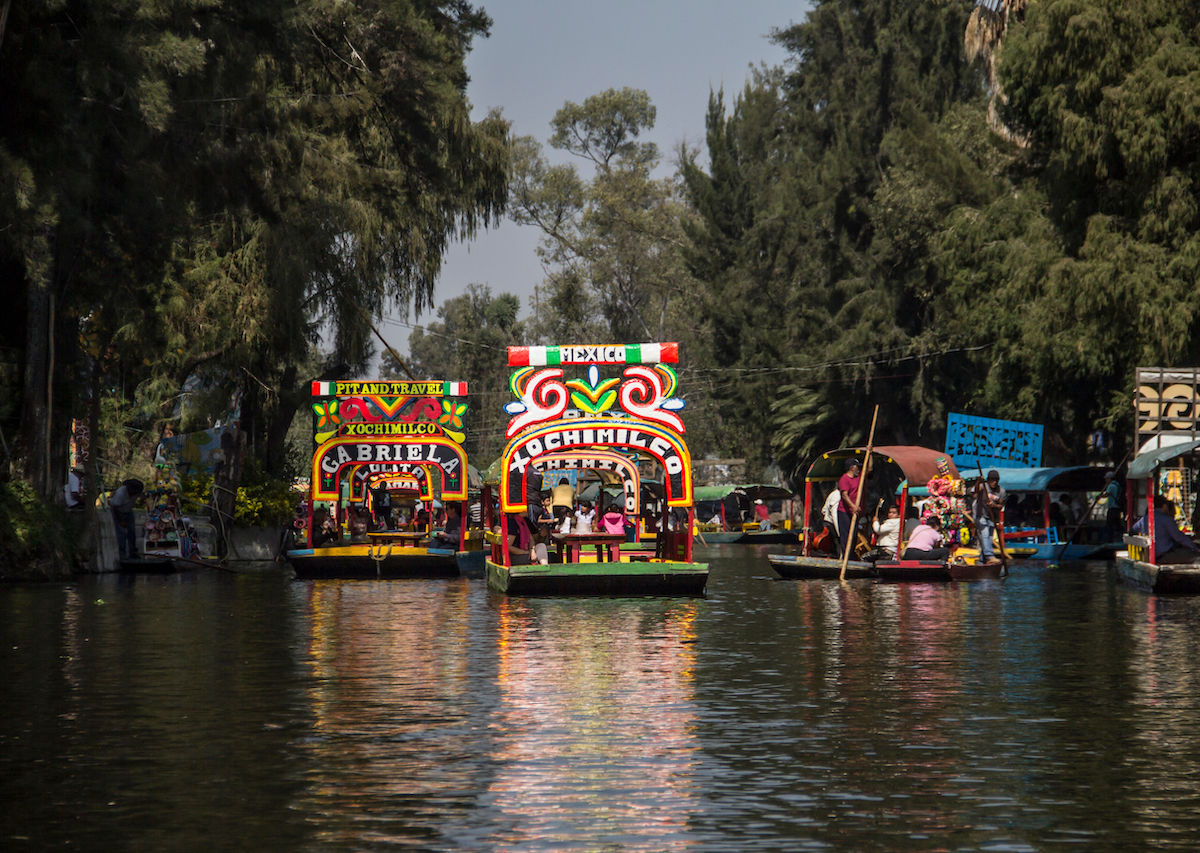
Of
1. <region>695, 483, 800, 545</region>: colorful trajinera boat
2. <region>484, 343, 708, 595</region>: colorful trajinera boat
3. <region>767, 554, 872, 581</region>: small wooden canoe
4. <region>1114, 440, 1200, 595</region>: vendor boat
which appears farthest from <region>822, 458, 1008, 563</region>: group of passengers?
<region>695, 483, 800, 545</region>: colorful trajinera boat

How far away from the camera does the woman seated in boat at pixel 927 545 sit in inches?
1160

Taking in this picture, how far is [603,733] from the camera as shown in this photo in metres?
11.0

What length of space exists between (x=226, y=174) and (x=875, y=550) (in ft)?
42.7

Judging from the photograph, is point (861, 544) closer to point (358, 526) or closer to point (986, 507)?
point (986, 507)

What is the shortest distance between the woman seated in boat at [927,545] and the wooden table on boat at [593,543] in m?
5.87

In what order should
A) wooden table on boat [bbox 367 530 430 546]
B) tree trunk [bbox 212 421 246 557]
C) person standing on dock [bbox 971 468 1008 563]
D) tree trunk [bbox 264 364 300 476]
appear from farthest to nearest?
tree trunk [bbox 264 364 300 476], tree trunk [bbox 212 421 246 557], wooden table on boat [bbox 367 530 430 546], person standing on dock [bbox 971 468 1008 563]

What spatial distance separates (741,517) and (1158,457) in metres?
48.8

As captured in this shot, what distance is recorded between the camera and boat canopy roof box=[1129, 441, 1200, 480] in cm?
2512

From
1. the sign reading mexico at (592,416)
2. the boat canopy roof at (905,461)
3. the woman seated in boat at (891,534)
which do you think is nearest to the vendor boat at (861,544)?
the boat canopy roof at (905,461)

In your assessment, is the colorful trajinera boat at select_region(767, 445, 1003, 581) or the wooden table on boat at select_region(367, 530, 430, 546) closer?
the colorful trajinera boat at select_region(767, 445, 1003, 581)

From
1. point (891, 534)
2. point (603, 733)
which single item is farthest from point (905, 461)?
point (603, 733)

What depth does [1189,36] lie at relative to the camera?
109 feet

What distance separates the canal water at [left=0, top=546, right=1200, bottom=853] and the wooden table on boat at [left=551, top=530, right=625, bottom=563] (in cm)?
498

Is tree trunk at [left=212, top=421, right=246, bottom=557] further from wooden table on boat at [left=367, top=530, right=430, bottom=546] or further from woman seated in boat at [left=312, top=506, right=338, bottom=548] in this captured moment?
wooden table on boat at [left=367, top=530, right=430, bottom=546]
